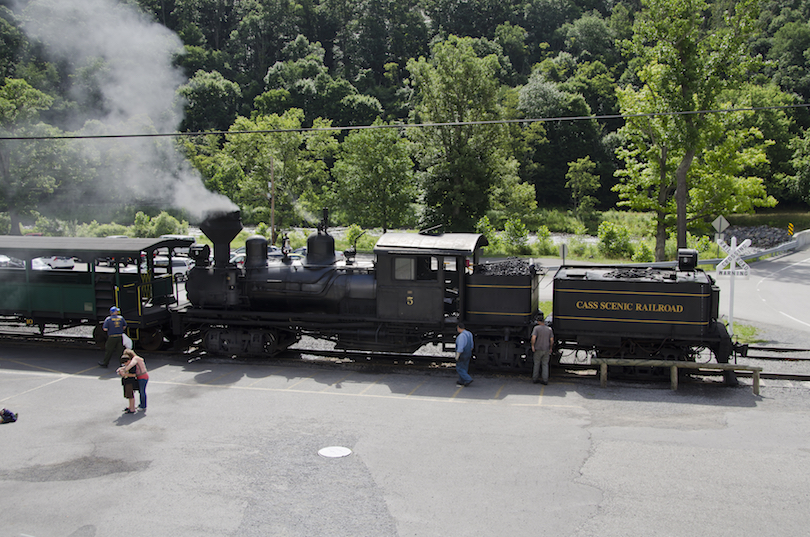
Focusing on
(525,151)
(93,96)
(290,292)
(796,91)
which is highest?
(796,91)

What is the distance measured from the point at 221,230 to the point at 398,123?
42233 millimetres

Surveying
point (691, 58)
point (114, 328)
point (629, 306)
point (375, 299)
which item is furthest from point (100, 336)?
point (691, 58)

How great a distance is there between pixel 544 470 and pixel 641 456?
1626mm

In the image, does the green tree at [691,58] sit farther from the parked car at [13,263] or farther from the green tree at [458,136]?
the parked car at [13,263]

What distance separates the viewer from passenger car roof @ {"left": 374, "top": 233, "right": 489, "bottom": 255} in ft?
42.5

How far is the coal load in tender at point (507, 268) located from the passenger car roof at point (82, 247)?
7734mm

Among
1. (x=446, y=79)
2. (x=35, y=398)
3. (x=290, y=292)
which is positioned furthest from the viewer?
(x=446, y=79)

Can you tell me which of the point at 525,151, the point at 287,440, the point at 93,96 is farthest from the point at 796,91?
the point at 287,440

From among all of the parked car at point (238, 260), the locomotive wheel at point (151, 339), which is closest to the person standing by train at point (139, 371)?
the parked car at point (238, 260)

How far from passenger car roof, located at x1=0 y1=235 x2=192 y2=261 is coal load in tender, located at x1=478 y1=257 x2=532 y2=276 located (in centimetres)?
773

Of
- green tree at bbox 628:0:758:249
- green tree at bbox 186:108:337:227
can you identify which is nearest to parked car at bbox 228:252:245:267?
green tree at bbox 186:108:337:227

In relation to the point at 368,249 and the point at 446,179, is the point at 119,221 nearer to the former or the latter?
the point at 368,249

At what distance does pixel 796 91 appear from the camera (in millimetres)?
67875

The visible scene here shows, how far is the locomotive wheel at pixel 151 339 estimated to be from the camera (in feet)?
50.6
